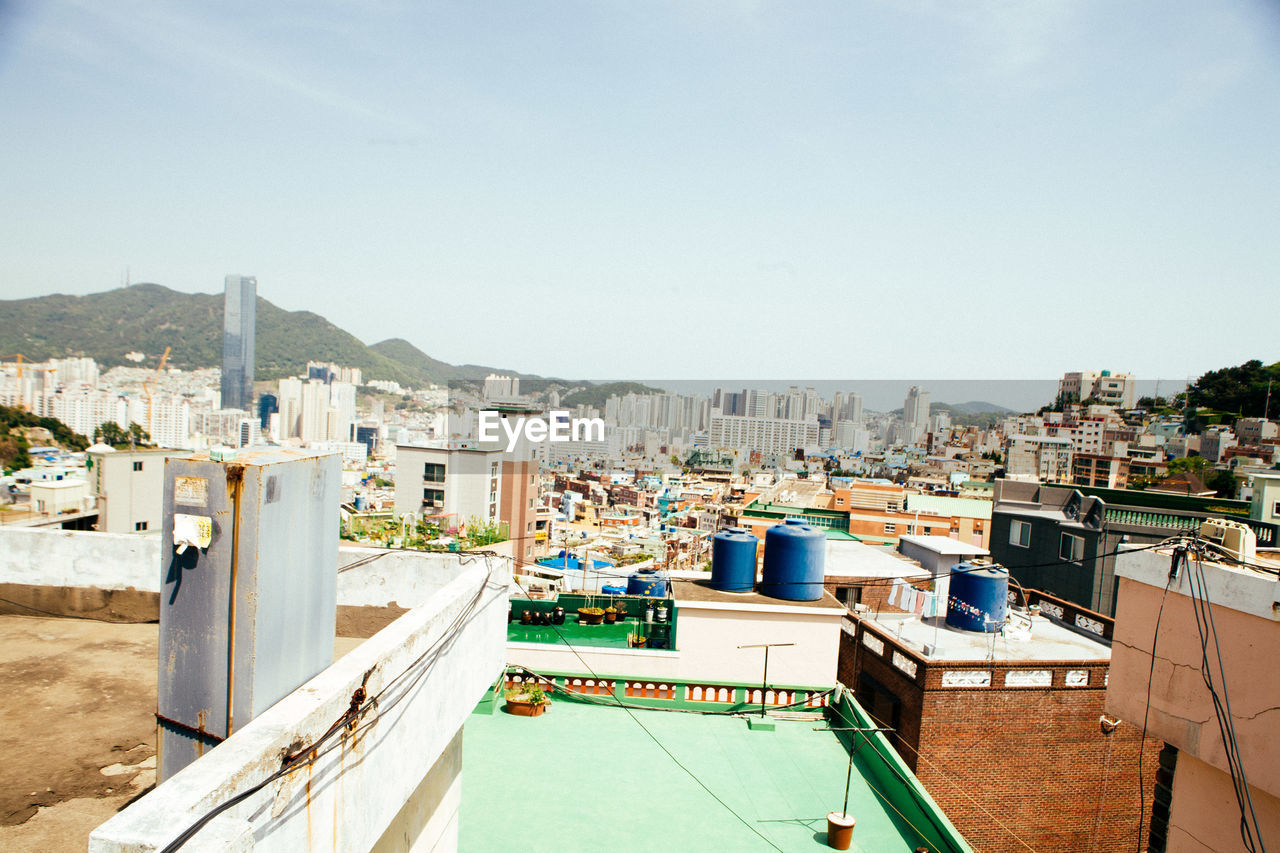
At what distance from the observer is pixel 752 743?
751 centimetres

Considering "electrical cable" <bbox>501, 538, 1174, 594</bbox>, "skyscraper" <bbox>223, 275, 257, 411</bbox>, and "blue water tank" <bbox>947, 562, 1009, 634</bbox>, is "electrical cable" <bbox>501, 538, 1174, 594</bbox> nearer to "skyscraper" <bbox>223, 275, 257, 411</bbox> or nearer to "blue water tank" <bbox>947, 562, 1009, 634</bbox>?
"blue water tank" <bbox>947, 562, 1009, 634</bbox>

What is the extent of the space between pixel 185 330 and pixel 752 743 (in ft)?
663

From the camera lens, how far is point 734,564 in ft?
40.3

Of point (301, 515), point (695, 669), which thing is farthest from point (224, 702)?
point (695, 669)

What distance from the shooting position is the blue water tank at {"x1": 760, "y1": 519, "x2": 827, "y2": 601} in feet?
38.8

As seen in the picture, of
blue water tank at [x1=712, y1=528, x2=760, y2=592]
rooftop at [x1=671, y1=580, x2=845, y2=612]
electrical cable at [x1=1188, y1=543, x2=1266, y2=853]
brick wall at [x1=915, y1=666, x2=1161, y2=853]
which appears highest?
electrical cable at [x1=1188, y1=543, x2=1266, y2=853]

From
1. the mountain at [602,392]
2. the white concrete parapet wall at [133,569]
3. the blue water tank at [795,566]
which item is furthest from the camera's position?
the mountain at [602,392]

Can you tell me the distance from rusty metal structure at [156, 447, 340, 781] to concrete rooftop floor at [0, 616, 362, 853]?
0.33m

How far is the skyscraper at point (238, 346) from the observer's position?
178 metres

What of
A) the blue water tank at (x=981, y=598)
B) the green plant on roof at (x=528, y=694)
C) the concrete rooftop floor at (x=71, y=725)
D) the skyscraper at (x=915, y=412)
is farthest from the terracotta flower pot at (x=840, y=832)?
the skyscraper at (x=915, y=412)

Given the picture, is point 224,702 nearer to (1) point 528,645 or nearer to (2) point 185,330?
(1) point 528,645

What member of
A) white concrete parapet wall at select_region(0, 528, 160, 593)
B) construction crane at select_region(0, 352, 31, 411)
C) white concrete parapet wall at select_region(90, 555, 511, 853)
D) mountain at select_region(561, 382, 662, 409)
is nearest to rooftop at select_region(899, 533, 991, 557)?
white concrete parapet wall at select_region(90, 555, 511, 853)

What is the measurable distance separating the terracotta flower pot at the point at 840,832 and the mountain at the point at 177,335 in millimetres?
131037

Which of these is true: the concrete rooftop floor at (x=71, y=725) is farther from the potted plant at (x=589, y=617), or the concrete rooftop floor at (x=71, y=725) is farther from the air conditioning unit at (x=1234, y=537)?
the potted plant at (x=589, y=617)
